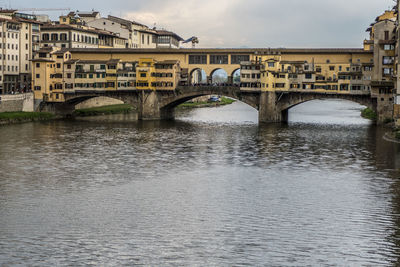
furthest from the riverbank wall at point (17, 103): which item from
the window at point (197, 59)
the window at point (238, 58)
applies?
the window at point (238, 58)

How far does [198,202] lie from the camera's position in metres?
29.8

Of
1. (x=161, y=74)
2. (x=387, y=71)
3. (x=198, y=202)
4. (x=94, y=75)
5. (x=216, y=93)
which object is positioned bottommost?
(x=198, y=202)

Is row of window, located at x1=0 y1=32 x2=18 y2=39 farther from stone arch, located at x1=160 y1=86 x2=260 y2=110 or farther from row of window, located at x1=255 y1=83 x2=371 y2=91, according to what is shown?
row of window, located at x1=255 y1=83 x2=371 y2=91

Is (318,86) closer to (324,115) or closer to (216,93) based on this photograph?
(216,93)

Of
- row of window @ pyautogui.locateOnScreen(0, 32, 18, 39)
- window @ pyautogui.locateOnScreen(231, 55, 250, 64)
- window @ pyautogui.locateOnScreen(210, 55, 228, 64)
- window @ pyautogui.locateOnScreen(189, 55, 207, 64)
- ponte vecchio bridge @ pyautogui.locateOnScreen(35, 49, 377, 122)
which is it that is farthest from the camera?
row of window @ pyautogui.locateOnScreen(0, 32, 18, 39)

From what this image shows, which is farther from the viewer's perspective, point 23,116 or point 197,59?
point 197,59

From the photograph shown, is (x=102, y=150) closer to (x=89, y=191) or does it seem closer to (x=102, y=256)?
(x=89, y=191)

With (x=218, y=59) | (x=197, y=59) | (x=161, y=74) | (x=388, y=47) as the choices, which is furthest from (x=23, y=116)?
(x=388, y=47)

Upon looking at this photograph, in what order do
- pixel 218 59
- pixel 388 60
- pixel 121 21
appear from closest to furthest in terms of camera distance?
pixel 388 60, pixel 218 59, pixel 121 21

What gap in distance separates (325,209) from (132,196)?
8907mm

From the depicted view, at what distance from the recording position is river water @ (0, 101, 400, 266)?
2250 centimetres

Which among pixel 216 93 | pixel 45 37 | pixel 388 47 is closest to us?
pixel 388 47

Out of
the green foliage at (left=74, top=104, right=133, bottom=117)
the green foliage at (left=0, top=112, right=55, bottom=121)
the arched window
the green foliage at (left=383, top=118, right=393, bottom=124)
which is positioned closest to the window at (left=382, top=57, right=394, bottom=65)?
the green foliage at (left=383, top=118, right=393, bottom=124)

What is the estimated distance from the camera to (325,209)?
93.4 ft
